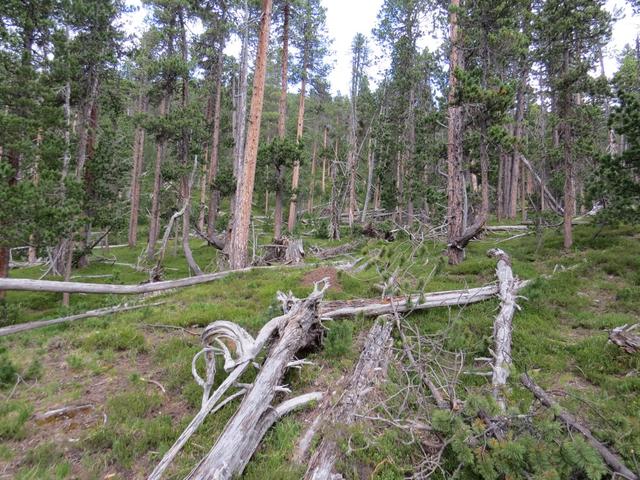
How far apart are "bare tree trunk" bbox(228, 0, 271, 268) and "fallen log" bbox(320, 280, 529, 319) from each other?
5.54m

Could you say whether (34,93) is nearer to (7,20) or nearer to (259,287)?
(7,20)

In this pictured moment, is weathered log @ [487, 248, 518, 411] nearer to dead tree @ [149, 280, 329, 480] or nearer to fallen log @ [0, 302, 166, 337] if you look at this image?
dead tree @ [149, 280, 329, 480]

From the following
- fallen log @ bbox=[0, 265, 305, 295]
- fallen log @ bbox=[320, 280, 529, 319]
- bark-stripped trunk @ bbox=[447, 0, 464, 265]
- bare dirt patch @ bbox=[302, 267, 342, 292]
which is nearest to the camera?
fallen log @ bbox=[320, 280, 529, 319]

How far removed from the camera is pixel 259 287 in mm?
9102

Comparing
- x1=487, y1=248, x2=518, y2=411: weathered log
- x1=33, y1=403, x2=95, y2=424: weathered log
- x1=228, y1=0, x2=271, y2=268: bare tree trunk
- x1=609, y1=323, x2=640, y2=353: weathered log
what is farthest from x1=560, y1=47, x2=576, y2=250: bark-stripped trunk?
x1=33, y1=403, x2=95, y2=424: weathered log

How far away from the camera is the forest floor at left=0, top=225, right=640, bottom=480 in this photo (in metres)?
3.50

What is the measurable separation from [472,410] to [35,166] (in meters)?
13.8

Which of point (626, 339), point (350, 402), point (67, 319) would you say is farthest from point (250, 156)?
point (626, 339)

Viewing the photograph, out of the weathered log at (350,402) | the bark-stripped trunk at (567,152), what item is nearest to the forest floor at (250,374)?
the weathered log at (350,402)

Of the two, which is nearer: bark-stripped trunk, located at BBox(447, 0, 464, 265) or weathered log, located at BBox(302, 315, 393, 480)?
weathered log, located at BBox(302, 315, 393, 480)

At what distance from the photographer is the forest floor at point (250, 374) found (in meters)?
3.50

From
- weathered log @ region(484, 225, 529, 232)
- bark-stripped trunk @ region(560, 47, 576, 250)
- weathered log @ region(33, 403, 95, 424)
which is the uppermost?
bark-stripped trunk @ region(560, 47, 576, 250)

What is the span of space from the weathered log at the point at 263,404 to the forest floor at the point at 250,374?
0.58 feet

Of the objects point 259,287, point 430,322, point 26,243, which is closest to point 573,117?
point 430,322
